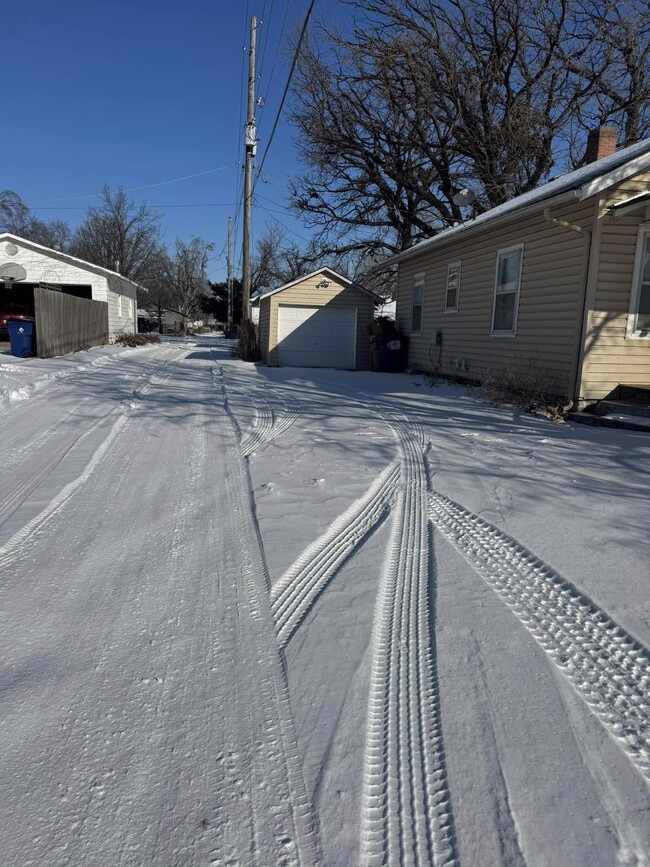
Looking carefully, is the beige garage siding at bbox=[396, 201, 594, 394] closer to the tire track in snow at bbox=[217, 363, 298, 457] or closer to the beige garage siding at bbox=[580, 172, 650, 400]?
the beige garage siding at bbox=[580, 172, 650, 400]

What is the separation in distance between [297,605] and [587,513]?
2.43 meters

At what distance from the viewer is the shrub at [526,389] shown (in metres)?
8.77

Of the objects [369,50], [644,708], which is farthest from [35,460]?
[369,50]

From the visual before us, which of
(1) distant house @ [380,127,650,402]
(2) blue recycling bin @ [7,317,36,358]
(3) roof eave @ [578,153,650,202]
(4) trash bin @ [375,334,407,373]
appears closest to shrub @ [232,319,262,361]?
(4) trash bin @ [375,334,407,373]

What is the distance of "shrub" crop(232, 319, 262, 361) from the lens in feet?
65.0

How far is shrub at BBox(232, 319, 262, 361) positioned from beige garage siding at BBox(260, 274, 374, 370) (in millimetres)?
1466

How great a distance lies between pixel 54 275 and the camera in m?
23.8

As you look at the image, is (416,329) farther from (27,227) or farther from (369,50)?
(27,227)

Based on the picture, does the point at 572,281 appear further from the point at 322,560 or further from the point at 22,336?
the point at 22,336

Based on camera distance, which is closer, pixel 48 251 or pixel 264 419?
pixel 264 419

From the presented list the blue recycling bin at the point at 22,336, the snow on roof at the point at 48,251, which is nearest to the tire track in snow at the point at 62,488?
the blue recycling bin at the point at 22,336

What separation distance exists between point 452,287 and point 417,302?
2.42 metres

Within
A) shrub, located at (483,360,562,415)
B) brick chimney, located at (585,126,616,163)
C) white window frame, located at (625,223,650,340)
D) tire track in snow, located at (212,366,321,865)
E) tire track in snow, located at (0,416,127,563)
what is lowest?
tire track in snow, located at (212,366,321,865)

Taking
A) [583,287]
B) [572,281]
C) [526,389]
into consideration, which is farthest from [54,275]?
[583,287]
